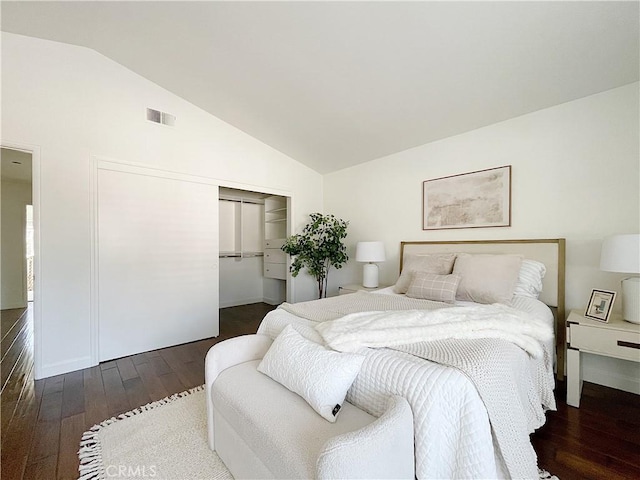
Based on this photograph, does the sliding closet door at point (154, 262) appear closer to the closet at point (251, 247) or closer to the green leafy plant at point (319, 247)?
the green leafy plant at point (319, 247)

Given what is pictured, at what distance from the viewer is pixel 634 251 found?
1764 millimetres

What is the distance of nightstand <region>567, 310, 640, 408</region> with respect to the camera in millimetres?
1765

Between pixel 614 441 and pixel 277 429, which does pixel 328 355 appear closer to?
pixel 277 429

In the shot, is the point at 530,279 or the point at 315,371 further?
the point at 530,279

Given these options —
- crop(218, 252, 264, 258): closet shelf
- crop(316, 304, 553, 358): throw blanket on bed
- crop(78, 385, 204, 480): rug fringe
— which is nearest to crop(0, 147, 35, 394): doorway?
crop(218, 252, 264, 258): closet shelf

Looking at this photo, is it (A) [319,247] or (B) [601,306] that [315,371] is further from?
(A) [319,247]

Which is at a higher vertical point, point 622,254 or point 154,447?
point 622,254

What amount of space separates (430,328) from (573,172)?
2.12 m

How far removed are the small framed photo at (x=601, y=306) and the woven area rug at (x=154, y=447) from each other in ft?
3.91

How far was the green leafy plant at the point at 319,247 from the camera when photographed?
4105 millimetres

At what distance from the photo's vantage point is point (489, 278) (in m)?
2.32

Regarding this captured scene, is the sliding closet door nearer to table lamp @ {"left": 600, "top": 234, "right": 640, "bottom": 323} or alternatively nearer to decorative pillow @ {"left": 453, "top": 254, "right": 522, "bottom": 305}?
decorative pillow @ {"left": 453, "top": 254, "right": 522, "bottom": 305}

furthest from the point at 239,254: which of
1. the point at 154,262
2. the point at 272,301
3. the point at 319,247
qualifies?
the point at 154,262

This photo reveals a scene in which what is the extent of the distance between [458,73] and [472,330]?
198 centimetres
